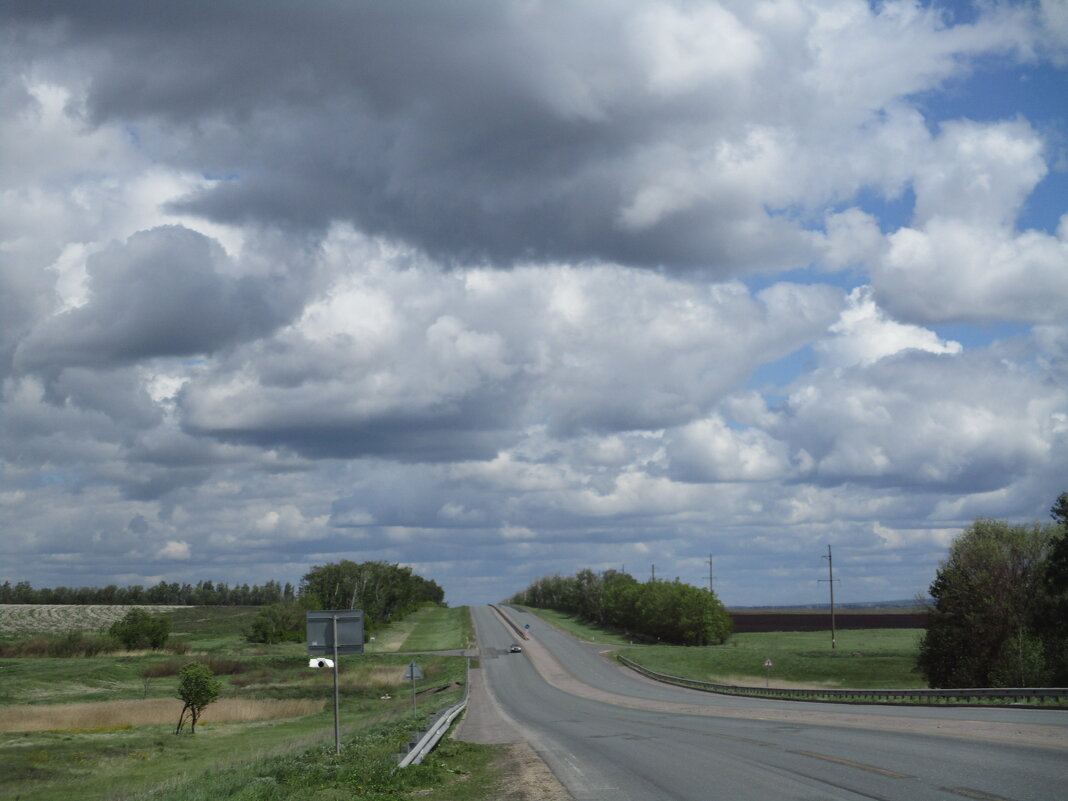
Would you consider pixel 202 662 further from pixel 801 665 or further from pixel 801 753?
pixel 801 753

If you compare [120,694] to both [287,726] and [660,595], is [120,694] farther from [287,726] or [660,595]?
[660,595]

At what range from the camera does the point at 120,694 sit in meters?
71.1

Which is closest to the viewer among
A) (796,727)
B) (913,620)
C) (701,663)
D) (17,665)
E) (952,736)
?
(952,736)

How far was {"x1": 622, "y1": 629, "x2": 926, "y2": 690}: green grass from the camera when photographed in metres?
79.2

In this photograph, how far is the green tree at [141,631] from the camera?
368ft

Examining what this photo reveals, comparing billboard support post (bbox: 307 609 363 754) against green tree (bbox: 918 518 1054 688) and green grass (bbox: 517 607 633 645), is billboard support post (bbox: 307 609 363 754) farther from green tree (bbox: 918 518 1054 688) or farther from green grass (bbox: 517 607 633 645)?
green grass (bbox: 517 607 633 645)

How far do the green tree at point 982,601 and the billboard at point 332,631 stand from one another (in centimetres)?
4791

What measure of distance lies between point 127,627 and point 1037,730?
364 ft

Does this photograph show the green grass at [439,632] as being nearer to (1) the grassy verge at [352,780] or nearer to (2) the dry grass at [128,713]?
(2) the dry grass at [128,713]

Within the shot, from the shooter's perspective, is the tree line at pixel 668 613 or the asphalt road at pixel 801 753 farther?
the tree line at pixel 668 613

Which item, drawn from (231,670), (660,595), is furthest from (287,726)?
(660,595)

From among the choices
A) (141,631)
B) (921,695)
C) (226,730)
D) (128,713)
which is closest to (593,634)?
(141,631)

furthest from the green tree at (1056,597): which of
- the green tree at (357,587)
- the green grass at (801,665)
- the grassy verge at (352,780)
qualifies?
the green tree at (357,587)

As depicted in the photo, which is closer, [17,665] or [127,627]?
[17,665]
